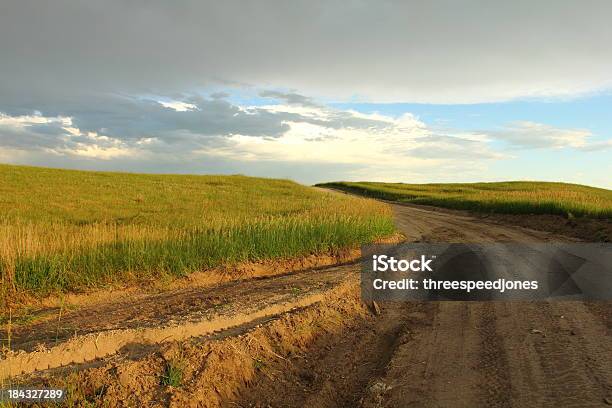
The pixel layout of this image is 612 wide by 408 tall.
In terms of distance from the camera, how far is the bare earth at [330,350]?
4.84 meters

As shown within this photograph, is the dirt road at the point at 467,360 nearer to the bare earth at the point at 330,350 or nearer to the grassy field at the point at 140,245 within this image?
the bare earth at the point at 330,350

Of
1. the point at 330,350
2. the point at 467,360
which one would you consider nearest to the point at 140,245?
the point at 330,350

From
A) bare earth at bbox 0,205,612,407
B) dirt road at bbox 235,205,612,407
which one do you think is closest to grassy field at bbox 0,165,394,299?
bare earth at bbox 0,205,612,407

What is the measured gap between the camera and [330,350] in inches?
259

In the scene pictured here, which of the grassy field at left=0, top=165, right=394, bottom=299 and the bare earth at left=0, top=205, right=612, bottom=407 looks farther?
the grassy field at left=0, top=165, right=394, bottom=299

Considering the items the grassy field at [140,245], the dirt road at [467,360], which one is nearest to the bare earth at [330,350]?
the dirt road at [467,360]

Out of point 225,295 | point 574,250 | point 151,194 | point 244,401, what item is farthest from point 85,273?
point 151,194

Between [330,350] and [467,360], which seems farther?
[330,350]

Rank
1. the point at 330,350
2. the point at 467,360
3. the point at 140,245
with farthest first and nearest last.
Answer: the point at 140,245
the point at 330,350
the point at 467,360

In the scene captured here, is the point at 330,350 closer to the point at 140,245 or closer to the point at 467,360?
the point at 467,360

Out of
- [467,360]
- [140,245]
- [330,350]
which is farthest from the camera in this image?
[140,245]

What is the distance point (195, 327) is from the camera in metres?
6.40

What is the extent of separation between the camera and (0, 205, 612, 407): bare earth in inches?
190

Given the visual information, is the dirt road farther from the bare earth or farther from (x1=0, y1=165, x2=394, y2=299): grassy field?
(x1=0, y1=165, x2=394, y2=299): grassy field
